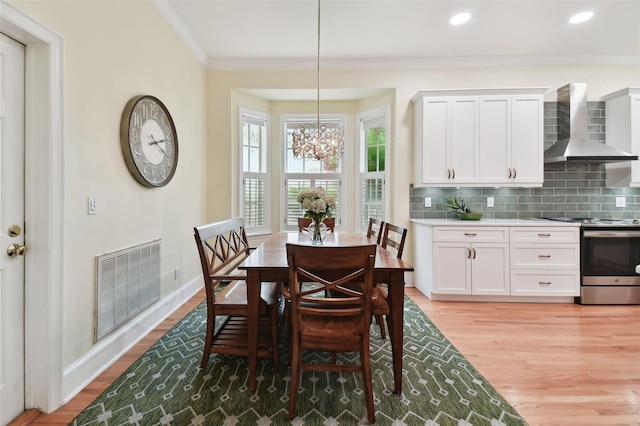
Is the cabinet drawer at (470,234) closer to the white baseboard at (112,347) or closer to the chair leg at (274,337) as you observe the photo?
the chair leg at (274,337)

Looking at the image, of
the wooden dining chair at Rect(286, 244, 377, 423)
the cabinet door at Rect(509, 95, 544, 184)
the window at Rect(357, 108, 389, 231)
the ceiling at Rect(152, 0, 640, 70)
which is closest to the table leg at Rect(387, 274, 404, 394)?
the wooden dining chair at Rect(286, 244, 377, 423)

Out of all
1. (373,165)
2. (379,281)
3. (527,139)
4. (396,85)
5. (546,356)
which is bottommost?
(546,356)

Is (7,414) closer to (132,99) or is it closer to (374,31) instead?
(132,99)

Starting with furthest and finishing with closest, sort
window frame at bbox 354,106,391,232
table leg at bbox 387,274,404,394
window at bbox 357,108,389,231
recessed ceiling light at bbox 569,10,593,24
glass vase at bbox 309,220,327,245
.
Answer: window at bbox 357,108,389,231, window frame at bbox 354,106,391,232, recessed ceiling light at bbox 569,10,593,24, glass vase at bbox 309,220,327,245, table leg at bbox 387,274,404,394

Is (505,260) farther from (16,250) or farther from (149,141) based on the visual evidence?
(16,250)

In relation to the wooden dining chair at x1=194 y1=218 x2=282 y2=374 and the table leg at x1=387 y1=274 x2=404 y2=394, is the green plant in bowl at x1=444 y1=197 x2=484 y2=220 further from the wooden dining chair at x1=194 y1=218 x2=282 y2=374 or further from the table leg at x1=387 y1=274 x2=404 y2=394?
the wooden dining chair at x1=194 y1=218 x2=282 y2=374

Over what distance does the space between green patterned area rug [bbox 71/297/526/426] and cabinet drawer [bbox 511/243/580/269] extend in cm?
168

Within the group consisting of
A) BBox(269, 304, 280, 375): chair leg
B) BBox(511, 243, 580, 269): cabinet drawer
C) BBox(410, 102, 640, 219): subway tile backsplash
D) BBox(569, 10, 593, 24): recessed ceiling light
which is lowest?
BBox(269, 304, 280, 375): chair leg

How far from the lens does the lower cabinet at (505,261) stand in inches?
132

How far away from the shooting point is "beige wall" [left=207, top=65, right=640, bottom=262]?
12.7 ft

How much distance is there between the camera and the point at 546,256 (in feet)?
11.0

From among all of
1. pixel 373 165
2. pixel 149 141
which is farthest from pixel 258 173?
pixel 149 141

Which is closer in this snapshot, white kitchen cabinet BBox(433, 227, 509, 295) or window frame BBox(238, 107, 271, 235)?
white kitchen cabinet BBox(433, 227, 509, 295)

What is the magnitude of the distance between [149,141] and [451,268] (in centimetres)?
334
